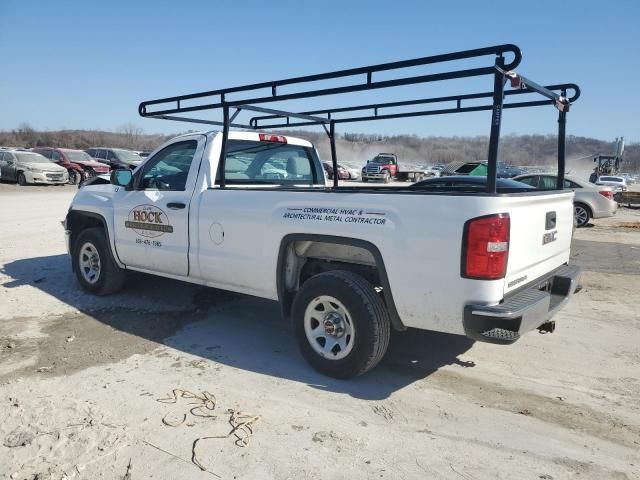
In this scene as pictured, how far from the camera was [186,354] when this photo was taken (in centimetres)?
429

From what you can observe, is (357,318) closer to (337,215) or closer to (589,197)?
(337,215)

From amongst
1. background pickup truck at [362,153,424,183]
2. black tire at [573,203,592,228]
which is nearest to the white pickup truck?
black tire at [573,203,592,228]

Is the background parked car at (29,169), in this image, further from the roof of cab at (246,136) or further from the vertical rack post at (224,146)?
the vertical rack post at (224,146)

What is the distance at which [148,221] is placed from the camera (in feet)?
16.9

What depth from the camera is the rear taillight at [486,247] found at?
9.85 feet

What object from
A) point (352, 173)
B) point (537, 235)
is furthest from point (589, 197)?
point (352, 173)

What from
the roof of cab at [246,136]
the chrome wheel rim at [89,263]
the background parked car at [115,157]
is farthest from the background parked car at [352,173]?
the chrome wheel rim at [89,263]

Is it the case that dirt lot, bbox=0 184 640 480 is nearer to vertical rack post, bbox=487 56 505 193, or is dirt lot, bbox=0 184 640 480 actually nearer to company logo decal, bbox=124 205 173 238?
company logo decal, bbox=124 205 173 238

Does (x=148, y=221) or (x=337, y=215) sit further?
(x=148, y=221)

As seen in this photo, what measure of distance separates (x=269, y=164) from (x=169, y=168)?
1.06 meters

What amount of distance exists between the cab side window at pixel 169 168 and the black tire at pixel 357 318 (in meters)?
1.97

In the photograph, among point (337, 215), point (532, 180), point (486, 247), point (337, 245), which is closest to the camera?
point (486, 247)

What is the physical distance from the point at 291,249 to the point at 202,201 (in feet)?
3.59

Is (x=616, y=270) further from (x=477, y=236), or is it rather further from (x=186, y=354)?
(x=186, y=354)
